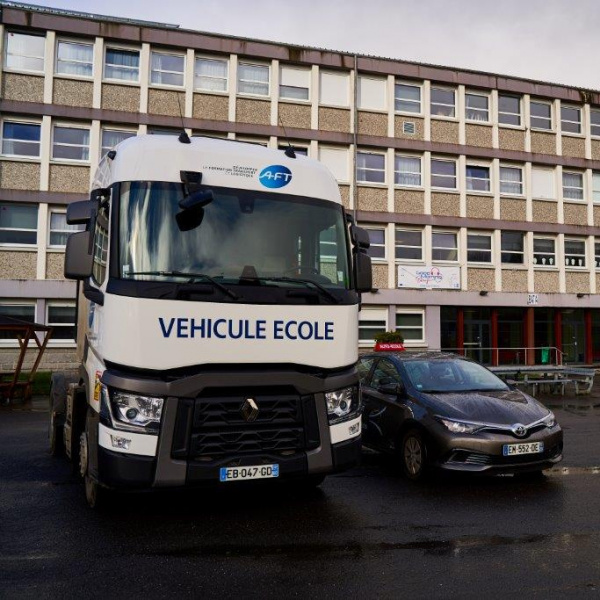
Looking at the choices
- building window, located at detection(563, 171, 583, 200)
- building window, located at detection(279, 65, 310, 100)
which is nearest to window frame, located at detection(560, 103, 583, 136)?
building window, located at detection(563, 171, 583, 200)

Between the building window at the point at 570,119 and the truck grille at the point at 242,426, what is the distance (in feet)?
91.4

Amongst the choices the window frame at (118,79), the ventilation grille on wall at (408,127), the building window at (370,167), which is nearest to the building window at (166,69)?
the window frame at (118,79)

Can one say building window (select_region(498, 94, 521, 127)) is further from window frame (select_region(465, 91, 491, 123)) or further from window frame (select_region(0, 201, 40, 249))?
window frame (select_region(0, 201, 40, 249))

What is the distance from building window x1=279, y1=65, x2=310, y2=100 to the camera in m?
24.6

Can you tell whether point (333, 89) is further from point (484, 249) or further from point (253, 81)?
point (484, 249)

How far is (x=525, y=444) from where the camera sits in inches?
244

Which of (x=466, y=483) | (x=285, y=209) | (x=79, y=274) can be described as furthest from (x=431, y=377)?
(x=79, y=274)

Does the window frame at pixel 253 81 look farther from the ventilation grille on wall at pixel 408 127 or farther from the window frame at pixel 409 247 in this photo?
the window frame at pixel 409 247

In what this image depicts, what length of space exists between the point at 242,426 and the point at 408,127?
922 inches

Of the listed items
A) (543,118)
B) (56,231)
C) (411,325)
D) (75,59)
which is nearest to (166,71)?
(75,59)

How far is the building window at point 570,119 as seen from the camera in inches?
1109

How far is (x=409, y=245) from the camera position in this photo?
25406 millimetres

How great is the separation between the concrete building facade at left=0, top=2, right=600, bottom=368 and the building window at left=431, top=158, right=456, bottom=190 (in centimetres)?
6

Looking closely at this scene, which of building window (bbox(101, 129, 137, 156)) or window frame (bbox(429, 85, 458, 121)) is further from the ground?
window frame (bbox(429, 85, 458, 121))
